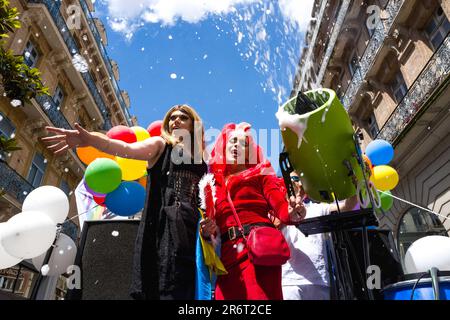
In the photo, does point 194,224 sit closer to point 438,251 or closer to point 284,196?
point 284,196

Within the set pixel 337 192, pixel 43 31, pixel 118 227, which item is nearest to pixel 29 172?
→ pixel 43 31

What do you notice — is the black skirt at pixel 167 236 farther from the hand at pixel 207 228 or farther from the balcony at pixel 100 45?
the balcony at pixel 100 45

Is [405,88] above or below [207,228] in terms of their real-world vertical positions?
above

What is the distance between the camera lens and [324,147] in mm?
1711

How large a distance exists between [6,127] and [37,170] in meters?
2.46

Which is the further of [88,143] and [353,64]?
[353,64]

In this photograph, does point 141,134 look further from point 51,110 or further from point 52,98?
point 52,98

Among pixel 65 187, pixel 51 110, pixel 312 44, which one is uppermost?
pixel 312 44

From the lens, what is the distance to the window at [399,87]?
10.6 m

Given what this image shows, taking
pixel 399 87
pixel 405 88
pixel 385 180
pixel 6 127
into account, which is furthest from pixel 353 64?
pixel 6 127

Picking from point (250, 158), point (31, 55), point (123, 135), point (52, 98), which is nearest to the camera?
point (250, 158)

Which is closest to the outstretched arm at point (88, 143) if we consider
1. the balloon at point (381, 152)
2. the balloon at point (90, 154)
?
the balloon at point (90, 154)

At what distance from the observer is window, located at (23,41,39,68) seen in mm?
12016

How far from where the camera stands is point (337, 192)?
5.99ft
